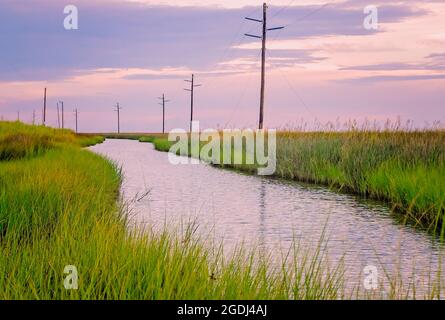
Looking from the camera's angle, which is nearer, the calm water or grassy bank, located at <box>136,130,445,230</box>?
the calm water

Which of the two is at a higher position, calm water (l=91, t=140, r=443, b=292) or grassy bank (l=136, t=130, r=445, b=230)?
grassy bank (l=136, t=130, r=445, b=230)

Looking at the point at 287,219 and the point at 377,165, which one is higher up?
the point at 377,165

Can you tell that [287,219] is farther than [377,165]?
No

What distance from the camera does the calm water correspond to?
8969mm

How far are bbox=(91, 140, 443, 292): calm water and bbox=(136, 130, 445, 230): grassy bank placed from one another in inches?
26.2

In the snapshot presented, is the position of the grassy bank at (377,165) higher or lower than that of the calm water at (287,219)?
higher

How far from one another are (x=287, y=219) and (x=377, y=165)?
5.64 meters

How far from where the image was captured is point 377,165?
57.0ft

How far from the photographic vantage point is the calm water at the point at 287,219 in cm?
897

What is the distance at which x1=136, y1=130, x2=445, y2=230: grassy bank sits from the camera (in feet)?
41.6

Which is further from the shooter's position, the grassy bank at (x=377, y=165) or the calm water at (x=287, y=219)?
the grassy bank at (x=377, y=165)

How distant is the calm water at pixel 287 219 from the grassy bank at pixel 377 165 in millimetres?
666
